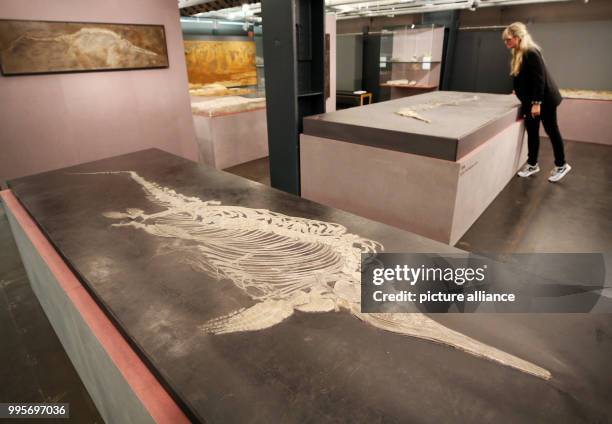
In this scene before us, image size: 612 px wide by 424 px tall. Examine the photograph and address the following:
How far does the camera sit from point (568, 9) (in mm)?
6898

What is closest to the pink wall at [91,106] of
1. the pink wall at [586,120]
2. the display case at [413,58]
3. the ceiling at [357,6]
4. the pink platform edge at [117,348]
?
the ceiling at [357,6]

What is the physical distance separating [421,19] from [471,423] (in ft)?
33.2

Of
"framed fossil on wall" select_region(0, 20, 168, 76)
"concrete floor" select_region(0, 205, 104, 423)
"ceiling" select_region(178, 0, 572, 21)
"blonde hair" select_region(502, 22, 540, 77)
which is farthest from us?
"ceiling" select_region(178, 0, 572, 21)

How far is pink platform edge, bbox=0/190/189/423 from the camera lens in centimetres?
85

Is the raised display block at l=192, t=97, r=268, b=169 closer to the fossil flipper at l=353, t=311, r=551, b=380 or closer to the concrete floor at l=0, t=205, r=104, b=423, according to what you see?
the concrete floor at l=0, t=205, r=104, b=423

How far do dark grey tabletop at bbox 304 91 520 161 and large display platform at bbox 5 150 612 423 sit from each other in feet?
4.55

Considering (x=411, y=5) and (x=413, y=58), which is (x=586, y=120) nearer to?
(x=413, y=58)

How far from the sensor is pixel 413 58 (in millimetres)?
8094

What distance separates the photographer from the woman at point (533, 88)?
3.74 metres

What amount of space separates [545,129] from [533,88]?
0.56 meters

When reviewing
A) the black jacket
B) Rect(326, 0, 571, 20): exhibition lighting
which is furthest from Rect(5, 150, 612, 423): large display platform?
Rect(326, 0, 571, 20): exhibition lighting

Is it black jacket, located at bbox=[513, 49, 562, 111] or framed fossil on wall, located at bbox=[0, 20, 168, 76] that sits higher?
framed fossil on wall, located at bbox=[0, 20, 168, 76]

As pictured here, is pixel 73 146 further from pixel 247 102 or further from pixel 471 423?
pixel 471 423

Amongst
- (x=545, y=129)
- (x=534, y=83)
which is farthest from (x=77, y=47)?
(x=545, y=129)
